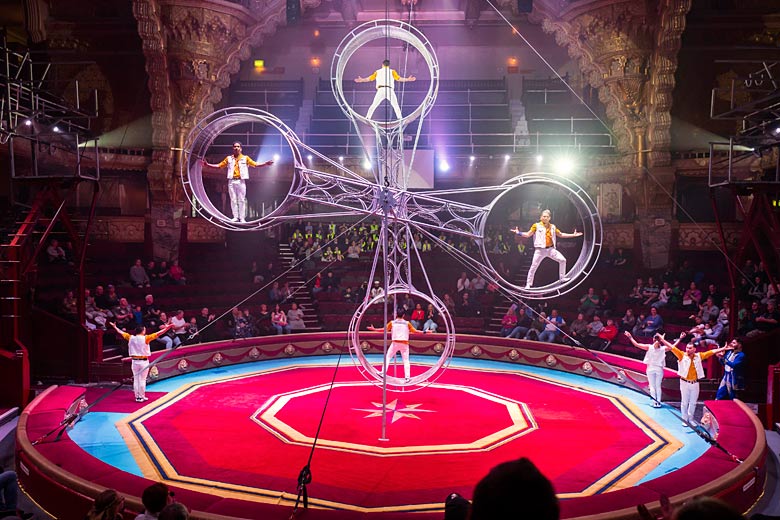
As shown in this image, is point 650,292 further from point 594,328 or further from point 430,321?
point 430,321

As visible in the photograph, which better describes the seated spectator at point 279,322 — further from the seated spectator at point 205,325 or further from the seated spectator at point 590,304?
the seated spectator at point 590,304

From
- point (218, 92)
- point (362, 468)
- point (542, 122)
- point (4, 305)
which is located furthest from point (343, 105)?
point (542, 122)

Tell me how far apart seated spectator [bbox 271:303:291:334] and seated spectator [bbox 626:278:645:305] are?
→ 1046cm

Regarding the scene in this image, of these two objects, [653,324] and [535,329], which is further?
[535,329]

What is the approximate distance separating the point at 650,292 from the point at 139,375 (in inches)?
572

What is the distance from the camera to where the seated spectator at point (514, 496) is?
2.17 m

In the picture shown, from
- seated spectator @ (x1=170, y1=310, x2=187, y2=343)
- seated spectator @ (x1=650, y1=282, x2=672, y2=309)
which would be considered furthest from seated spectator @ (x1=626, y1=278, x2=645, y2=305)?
seated spectator @ (x1=170, y1=310, x2=187, y2=343)

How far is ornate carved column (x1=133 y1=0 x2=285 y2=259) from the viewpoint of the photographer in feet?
72.5

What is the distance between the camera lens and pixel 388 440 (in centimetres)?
1190

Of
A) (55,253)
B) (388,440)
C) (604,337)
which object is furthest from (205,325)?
(604,337)

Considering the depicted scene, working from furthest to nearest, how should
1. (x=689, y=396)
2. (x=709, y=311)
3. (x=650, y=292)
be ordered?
(x=650, y=292), (x=709, y=311), (x=689, y=396)

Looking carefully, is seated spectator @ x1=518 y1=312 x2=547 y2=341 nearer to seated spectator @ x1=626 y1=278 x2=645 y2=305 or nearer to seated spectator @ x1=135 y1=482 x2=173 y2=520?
seated spectator @ x1=626 y1=278 x2=645 y2=305

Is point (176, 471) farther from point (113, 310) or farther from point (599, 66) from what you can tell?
point (599, 66)

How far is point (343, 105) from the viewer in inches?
449
